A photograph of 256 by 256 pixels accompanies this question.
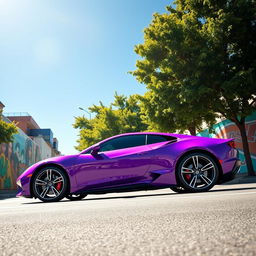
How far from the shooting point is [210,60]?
14031 millimetres

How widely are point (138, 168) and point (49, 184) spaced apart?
1.80 meters

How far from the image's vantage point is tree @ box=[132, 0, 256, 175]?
14047mm

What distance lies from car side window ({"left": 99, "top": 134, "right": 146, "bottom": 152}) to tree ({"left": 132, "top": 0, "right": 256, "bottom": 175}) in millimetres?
8254

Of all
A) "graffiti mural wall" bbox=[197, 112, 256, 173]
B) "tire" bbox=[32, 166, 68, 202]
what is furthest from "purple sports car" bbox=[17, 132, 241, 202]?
"graffiti mural wall" bbox=[197, 112, 256, 173]

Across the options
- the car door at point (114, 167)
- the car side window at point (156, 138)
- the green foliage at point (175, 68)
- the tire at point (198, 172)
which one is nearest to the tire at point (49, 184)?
the car door at point (114, 167)

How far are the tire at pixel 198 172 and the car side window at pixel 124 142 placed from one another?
0.93 m

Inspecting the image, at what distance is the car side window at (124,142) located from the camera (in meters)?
6.10

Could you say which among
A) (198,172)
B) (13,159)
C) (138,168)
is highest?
(13,159)

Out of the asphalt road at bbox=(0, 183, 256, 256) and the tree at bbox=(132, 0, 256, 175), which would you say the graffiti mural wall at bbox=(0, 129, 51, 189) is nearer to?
the tree at bbox=(132, 0, 256, 175)

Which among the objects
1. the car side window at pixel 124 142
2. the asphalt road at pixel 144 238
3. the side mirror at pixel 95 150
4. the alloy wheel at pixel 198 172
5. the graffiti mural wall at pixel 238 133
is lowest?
the asphalt road at pixel 144 238

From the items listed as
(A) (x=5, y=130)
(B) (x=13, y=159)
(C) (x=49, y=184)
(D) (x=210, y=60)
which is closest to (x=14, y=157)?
(B) (x=13, y=159)

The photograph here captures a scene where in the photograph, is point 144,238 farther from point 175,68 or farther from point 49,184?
point 175,68

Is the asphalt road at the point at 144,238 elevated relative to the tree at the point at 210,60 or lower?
lower

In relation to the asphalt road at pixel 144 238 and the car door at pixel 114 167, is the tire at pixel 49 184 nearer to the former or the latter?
the car door at pixel 114 167
